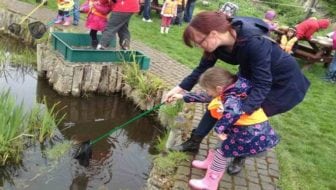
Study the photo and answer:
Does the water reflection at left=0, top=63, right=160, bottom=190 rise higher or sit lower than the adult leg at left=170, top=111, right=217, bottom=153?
lower

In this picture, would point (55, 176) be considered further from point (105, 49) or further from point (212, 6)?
point (212, 6)

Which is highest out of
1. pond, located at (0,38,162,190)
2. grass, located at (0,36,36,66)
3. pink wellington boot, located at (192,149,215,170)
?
pink wellington boot, located at (192,149,215,170)

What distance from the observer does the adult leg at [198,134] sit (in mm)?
3795

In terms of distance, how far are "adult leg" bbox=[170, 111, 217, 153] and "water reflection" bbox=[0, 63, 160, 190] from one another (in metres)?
0.71

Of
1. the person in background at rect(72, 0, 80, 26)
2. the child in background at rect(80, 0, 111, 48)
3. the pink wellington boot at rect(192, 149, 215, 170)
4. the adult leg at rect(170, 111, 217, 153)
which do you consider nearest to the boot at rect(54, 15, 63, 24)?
the person in background at rect(72, 0, 80, 26)

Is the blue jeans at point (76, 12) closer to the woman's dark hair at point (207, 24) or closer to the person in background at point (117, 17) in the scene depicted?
the person in background at point (117, 17)

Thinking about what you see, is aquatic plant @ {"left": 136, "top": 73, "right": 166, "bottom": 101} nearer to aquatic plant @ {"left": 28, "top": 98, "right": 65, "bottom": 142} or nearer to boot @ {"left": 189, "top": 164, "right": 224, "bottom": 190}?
aquatic plant @ {"left": 28, "top": 98, "right": 65, "bottom": 142}

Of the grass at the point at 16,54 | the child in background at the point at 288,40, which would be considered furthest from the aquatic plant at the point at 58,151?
the child in background at the point at 288,40

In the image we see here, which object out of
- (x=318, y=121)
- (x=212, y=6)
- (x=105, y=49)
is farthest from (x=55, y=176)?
(x=212, y=6)

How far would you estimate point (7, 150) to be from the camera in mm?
4395

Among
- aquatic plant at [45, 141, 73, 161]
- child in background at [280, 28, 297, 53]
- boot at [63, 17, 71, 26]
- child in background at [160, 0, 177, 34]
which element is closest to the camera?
aquatic plant at [45, 141, 73, 161]

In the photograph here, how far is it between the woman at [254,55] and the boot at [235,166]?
683 millimetres

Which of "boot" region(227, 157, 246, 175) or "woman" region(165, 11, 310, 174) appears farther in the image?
"boot" region(227, 157, 246, 175)

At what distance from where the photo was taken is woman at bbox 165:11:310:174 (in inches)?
115
